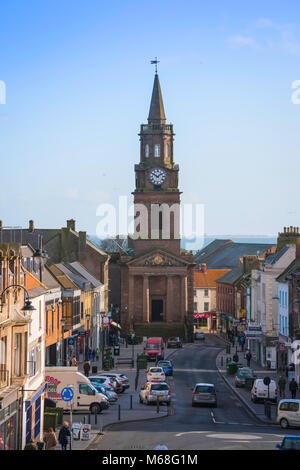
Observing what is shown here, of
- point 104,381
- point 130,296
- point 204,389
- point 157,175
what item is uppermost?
point 157,175

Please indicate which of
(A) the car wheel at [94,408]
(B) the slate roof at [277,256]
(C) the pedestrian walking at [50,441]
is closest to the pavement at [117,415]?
(A) the car wheel at [94,408]

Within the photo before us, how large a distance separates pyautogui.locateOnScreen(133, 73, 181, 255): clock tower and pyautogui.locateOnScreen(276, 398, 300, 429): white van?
79.6 m

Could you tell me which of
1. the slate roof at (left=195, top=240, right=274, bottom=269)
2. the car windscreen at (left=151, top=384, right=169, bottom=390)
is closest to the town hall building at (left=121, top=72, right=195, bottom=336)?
the slate roof at (left=195, top=240, right=274, bottom=269)

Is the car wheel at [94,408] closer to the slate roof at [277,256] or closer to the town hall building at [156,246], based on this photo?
the slate roof at [277,256]

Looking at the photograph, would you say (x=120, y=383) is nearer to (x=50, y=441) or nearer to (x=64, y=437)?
(x=64, y=437)

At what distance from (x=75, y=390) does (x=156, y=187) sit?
82.9 metres

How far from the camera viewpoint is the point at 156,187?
125375 mm

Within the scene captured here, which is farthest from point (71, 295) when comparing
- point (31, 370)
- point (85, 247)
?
point (85, 247)

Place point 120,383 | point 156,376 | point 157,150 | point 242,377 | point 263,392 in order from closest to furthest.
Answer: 1. point 263,392
2. point 120,383
3. point 156,376
4. point 242,377
5. point 157,150

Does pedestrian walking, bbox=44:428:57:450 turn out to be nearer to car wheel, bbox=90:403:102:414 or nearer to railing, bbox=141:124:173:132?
car wheel, bbox=90:403:102:414

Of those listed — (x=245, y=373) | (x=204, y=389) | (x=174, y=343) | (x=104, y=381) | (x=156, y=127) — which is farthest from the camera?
(x=156, y=127)

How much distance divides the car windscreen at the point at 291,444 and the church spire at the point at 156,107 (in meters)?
102

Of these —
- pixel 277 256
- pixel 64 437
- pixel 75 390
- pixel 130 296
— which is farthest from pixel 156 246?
pixel 64 437
